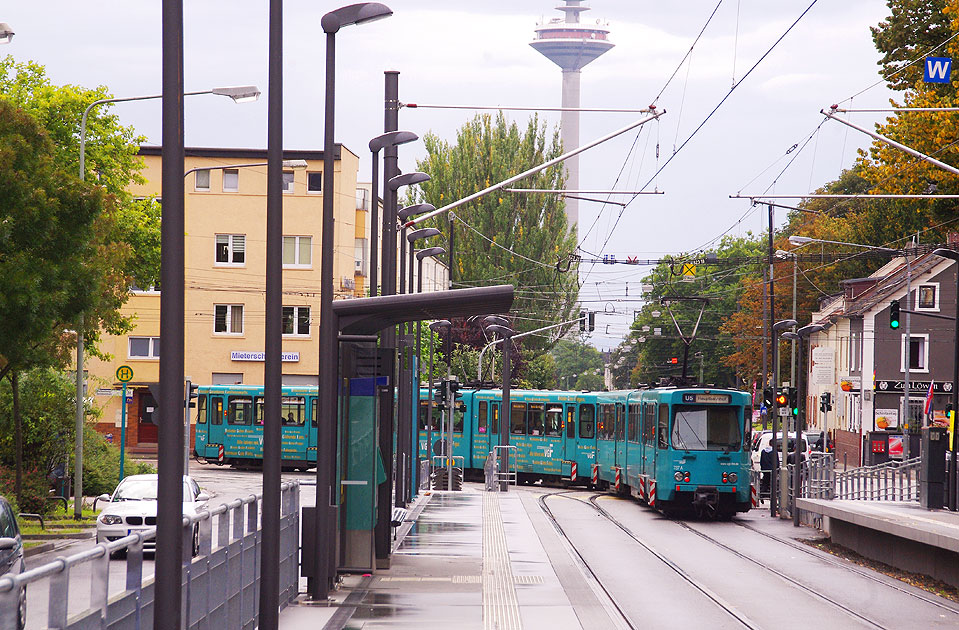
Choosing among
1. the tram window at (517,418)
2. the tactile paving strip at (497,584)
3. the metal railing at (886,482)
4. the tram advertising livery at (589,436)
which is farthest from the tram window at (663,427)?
the tram window at (517,418)

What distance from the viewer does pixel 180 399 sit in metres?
7.60

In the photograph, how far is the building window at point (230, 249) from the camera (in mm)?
64875

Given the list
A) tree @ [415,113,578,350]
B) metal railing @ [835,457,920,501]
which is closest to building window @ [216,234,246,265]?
tree @ [415,113,578,350]

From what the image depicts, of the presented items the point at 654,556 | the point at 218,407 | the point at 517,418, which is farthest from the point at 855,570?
the point at 218,407

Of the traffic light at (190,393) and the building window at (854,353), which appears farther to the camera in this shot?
the building window at (854,353)

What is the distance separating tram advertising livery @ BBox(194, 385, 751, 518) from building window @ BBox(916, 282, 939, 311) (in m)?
29.5

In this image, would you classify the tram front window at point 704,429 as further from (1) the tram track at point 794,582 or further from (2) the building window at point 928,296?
(2) the building window at point 928,296

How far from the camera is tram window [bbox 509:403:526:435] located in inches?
1766

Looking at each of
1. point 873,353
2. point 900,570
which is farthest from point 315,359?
point 900,570

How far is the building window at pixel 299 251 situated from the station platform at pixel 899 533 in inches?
1614

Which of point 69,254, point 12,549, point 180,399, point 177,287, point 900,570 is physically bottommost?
point 900,570

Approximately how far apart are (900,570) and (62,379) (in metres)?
19.5

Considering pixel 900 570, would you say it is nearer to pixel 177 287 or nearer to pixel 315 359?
pixel 177 287

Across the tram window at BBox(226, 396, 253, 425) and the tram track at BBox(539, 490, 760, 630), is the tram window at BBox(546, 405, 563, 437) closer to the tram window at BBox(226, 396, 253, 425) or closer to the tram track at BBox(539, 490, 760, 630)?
the tram track at BBox(539, 490, 760, 630)
